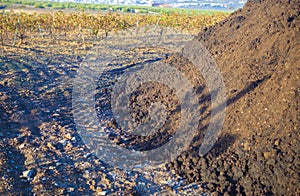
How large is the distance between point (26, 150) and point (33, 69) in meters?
7.98

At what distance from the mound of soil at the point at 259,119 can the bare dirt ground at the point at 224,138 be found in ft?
0.07

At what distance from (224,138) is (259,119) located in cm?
94

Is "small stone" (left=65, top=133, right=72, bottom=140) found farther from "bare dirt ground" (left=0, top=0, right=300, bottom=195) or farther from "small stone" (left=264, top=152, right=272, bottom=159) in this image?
"small stone" (left=264, top=152, right=272, bottom=159)

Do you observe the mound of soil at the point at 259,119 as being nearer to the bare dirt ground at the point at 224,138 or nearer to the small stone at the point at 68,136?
the bare dirt ground at the point at 224,138

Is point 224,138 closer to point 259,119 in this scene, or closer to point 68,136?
point 259,119

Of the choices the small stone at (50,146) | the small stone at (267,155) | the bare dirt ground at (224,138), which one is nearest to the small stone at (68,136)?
the bare dirt ground at (224,138)

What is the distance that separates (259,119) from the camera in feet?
22.4

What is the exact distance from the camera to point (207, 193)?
606 cm

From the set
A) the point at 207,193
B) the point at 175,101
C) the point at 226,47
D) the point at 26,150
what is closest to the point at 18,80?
the point at 26,150

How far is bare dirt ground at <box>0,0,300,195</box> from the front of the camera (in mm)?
5977

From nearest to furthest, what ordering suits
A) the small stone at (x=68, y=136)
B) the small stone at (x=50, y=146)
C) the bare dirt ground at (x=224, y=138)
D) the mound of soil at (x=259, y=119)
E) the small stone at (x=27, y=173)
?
the mound of soil at (x=259, y=119) < the bare dirt ground at (x=224, y=138) < the small stone at (x=27, y=173) < the small stone at (x=50, y=146) < the small stone at (x=68, y=136)

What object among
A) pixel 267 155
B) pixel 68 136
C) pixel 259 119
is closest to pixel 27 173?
pixel 68 136

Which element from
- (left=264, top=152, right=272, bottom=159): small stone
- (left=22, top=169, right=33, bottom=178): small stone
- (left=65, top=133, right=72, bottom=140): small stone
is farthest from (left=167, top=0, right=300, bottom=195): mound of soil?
(left=22, top=169, right=33, bottom=178): small stone

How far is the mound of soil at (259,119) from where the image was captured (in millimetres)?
5836
